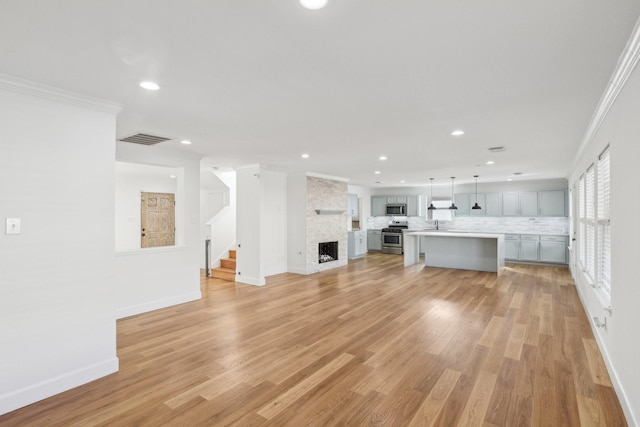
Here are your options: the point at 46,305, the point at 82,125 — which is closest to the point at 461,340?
the point at 46,305

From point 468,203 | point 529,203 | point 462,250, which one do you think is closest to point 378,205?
point 468,203

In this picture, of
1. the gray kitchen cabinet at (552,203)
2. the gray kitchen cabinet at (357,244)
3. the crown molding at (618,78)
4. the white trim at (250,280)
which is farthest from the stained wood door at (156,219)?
the gray kitchen cabinet at (552,203)

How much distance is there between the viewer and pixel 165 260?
4.94m

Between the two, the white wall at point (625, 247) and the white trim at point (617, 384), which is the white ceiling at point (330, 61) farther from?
the white trim at point (617, 384)

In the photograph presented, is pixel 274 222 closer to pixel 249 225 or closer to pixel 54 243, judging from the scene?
pixel 249 225

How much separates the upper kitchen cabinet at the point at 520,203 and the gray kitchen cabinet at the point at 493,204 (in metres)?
0.11

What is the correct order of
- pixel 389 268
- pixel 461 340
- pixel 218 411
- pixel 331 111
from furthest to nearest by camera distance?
pixel 389 268 < pixel 461 340 < pixel 331 111 < pixel 218 411

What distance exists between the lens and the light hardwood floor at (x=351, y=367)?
2301mm

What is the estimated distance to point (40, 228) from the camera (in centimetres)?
261

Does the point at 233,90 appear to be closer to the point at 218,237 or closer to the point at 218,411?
the point at 218,411

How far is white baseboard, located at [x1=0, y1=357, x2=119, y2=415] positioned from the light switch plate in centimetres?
122

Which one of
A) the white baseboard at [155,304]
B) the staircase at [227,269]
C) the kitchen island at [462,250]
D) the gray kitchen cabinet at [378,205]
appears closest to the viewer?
the white baseboard at [155,304]

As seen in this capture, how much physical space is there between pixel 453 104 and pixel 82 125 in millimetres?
3370

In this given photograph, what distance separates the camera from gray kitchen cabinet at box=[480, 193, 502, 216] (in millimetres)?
9758
